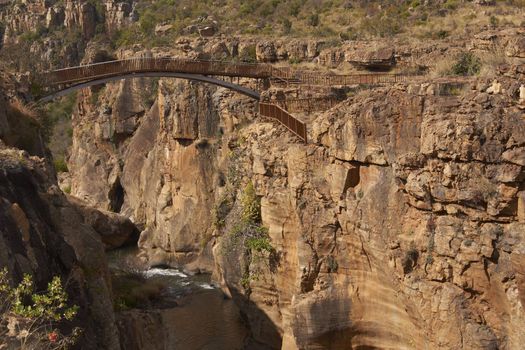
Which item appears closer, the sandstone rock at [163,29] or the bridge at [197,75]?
the bridge at [197,75]

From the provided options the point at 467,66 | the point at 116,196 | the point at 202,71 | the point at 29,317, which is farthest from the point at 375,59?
the point at 29,317

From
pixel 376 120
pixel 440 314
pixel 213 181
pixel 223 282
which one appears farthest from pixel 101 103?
pixel 440 314

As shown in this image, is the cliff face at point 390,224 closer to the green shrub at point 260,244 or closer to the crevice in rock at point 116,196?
the green shrub at point 260,244

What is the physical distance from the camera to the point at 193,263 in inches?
1291

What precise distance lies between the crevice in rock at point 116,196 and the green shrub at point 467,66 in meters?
20.4

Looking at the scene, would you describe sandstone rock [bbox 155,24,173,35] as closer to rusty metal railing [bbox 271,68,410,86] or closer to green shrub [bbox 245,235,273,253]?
rusty metal railing [bbox 271,68,410,86]

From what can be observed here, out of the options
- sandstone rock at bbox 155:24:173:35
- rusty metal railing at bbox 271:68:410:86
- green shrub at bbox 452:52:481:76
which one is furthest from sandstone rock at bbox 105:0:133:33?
green shrub at bbox 452:52:481:76

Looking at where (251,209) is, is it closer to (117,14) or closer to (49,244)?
(49,244)

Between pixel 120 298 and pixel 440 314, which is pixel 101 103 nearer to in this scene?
pixel 120 298

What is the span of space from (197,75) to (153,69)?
2.10 meters

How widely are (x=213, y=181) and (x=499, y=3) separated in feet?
59.7

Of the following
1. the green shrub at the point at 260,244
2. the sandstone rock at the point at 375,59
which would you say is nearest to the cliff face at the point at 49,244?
the green shrub at the point at 260,244

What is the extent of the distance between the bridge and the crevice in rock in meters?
9.55

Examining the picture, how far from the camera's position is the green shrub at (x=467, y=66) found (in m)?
25.3
